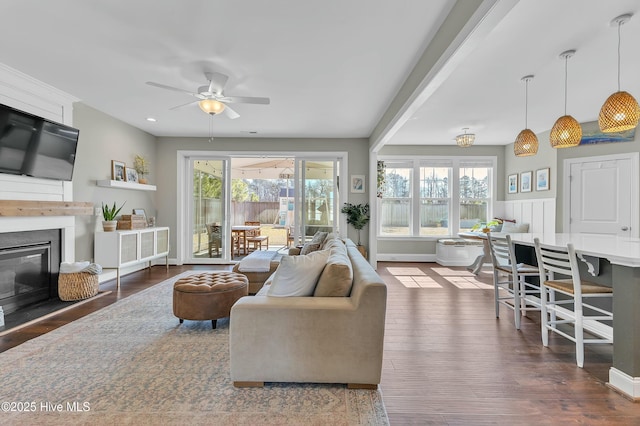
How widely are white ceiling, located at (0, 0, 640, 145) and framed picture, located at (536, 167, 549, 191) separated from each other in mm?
1383

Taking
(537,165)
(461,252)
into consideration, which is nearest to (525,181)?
(537,165)

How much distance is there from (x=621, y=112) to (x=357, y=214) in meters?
4.25

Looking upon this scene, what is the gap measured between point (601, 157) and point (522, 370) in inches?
186

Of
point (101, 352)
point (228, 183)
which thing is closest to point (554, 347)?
point (101, 352)

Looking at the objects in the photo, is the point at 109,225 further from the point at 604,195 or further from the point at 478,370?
the point at 604,195

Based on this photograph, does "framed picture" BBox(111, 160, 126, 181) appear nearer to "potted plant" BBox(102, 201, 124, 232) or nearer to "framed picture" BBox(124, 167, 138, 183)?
"framed picture" BBox(124, 167, 138, 183)

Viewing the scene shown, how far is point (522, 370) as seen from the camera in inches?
91.1

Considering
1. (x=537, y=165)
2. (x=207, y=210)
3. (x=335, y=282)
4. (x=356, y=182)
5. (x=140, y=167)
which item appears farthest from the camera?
(x=207, y=210)

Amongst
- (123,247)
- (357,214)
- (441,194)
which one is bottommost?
(123,247)

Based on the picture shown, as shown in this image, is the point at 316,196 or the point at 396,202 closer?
the point at 316,196

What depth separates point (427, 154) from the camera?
711 cm

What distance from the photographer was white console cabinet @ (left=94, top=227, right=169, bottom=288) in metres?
4.59

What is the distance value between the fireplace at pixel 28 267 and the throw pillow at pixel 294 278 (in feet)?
10.9

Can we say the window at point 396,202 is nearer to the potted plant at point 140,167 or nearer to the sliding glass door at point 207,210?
the sliding glass door at point 207,210
